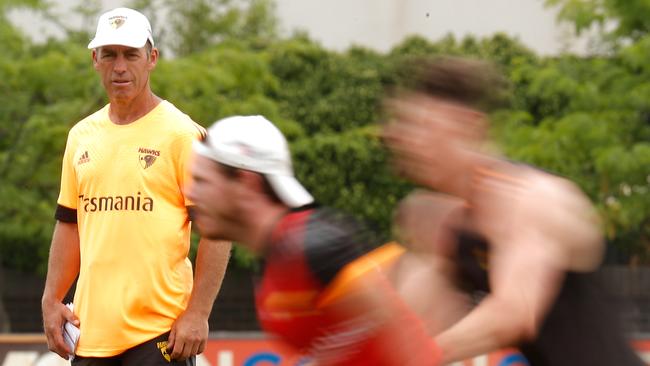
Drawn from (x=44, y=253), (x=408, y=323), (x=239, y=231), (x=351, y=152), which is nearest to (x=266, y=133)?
(x=239, y=231)

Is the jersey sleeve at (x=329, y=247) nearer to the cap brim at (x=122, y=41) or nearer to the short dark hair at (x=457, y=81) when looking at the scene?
the short dark hair at (x=457, y=81)

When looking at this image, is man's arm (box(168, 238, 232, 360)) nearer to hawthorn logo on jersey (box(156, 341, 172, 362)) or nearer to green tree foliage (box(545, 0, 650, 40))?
hawthorn logo on jersey (box(156, 341, 172, 362))

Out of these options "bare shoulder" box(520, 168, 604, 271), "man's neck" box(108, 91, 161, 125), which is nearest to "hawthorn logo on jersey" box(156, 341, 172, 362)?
"man's neck" box(108, 91, 161, 125)

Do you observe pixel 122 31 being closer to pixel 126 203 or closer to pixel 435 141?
pixel 126 203

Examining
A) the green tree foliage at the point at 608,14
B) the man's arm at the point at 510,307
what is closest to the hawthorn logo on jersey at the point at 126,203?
the man's arm at the point at 510,307

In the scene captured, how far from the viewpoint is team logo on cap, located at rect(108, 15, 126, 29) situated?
5943mm

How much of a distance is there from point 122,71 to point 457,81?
208 centimetres

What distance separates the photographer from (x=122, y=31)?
593cm

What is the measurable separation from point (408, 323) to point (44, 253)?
19423 mm

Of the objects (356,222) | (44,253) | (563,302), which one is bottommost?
(44,253)

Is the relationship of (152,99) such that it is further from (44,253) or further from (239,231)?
(44,253)

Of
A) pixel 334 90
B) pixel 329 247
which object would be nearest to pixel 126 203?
pixel 329 247

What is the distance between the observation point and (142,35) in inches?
235

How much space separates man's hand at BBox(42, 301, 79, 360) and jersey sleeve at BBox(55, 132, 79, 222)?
1.18 ft
